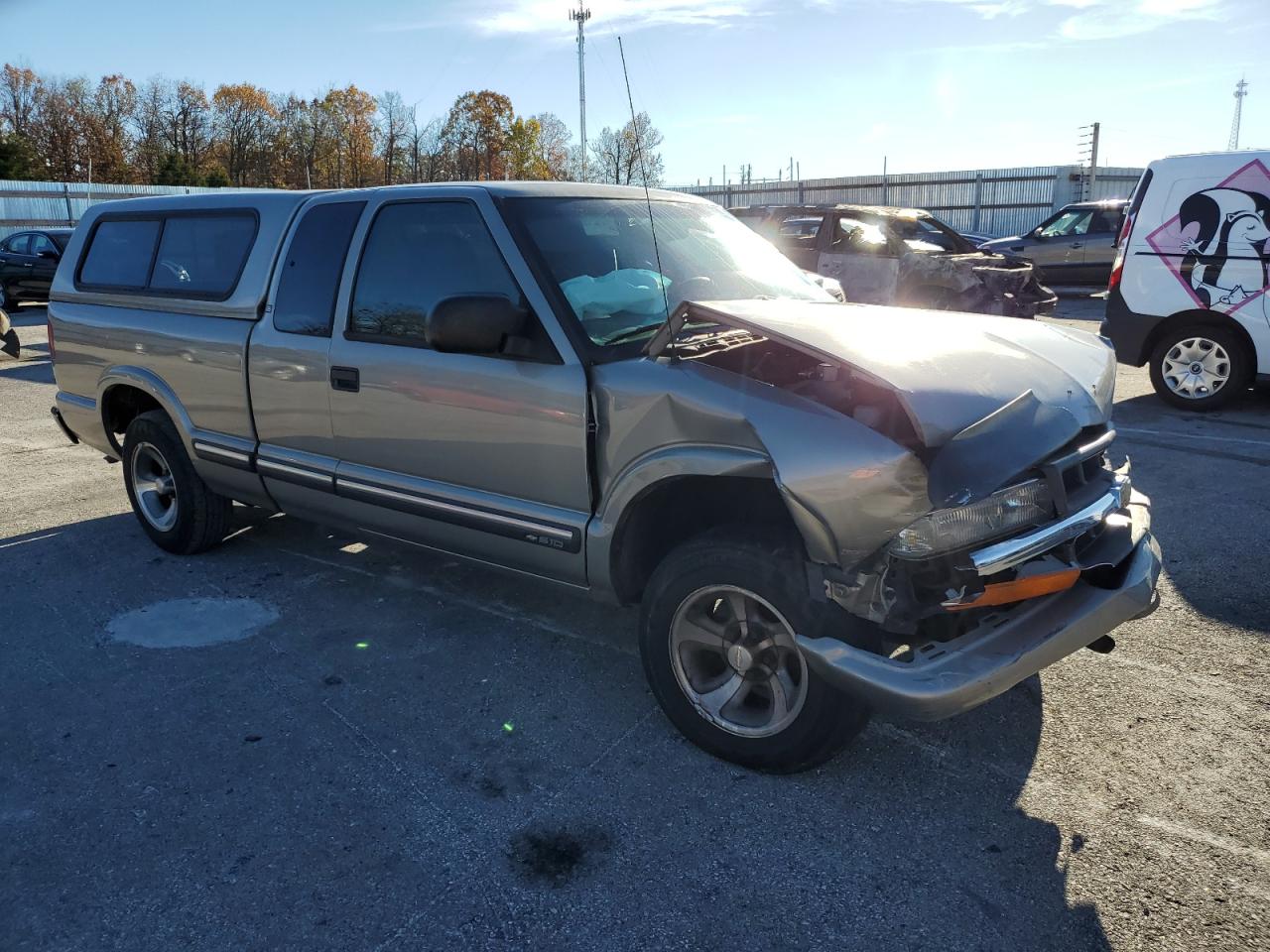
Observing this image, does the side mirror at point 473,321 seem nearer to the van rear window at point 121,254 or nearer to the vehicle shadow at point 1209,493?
the van rear window at point 121,254

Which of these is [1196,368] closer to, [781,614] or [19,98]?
[781,614]

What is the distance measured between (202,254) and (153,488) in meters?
1.50

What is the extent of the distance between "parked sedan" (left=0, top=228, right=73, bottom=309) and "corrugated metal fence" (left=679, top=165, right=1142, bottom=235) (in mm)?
15700

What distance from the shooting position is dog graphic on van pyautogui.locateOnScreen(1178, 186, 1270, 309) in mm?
7797

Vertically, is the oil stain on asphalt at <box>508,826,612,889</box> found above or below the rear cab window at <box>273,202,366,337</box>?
below

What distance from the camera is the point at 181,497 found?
17.1ft

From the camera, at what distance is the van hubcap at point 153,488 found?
5375mm

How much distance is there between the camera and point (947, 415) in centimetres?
264

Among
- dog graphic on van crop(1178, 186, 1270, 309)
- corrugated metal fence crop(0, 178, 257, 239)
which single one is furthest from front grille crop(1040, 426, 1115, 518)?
corrugated metal fence crop(0, 178, 257, 239)

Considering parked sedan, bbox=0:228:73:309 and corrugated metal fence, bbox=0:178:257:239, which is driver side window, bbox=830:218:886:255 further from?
corrugated metal fence, bbox=0:178:257:239

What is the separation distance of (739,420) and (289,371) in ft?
8.04

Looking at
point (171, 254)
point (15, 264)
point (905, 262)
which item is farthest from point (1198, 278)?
point (15, 264)

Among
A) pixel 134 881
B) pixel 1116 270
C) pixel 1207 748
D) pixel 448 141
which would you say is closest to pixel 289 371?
pixel 134 881

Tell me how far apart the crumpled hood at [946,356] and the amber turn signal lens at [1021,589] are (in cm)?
46
